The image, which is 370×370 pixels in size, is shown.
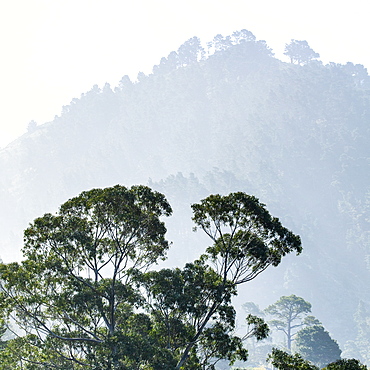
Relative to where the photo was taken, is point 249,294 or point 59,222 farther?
point 249,294

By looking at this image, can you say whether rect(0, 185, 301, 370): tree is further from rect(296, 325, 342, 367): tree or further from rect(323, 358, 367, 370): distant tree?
rect(296, 325, 342, 367): tree

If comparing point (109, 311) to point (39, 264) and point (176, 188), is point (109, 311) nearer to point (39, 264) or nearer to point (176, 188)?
point (39, 264)

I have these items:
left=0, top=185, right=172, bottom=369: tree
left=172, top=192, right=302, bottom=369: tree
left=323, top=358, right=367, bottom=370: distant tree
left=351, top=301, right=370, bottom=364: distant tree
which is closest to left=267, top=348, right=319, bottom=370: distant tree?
left=323, top=358, right=367, bottom=370: distant tree

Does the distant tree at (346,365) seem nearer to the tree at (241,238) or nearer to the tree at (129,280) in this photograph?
the tree at (129,280)

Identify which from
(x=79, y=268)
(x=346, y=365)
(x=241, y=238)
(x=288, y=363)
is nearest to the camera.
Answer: (x=346, y=365)

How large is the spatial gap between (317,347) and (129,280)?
5155 centimetres

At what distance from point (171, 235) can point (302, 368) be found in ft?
500

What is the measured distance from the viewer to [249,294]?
154 m

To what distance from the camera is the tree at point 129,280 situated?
18172 millimetres

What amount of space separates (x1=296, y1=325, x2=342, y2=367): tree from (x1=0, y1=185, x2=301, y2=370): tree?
1965 inches

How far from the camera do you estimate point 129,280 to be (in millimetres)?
19156

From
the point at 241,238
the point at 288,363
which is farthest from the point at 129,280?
the point at 288,363

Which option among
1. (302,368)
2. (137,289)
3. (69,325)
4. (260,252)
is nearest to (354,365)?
(302,368)

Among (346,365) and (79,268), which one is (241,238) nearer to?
(79,268)
